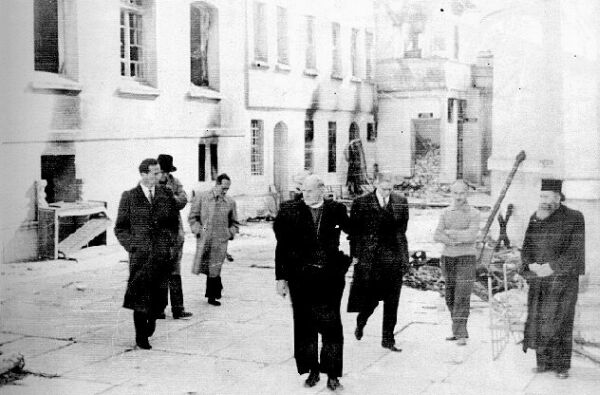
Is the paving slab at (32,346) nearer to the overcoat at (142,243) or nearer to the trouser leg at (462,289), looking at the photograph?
the overcoat at (142,243)

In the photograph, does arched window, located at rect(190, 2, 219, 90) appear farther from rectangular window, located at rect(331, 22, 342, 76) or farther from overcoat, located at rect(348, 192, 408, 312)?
overcoat, located at rect(348, 192, 408, 312)

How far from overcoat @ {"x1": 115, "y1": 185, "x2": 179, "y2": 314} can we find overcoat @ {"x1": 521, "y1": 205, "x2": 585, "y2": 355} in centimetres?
264

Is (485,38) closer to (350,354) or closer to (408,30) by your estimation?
(408,30)

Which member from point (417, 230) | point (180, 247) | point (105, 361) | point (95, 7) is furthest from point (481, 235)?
point (95, 7)

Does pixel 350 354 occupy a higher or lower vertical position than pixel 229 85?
lower

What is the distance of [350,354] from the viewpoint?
5383 millimetres

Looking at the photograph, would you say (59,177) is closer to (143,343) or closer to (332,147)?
(143,343)

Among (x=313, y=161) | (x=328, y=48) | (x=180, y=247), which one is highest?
(x=328, y=48)

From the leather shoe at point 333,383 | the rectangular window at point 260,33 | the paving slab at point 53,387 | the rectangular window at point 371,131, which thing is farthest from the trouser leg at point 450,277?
the rectangular window at point 260,33

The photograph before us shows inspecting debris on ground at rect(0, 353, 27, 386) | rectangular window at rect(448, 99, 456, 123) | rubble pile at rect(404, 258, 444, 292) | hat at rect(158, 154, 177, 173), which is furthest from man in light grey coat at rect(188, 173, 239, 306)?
rectangular window at rect(448, 99, 456, 123)

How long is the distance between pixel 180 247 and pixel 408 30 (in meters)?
2.66

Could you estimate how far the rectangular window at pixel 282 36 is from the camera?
265 inches

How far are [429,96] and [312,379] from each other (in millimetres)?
3675

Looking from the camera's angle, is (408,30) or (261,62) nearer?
(408,30)
